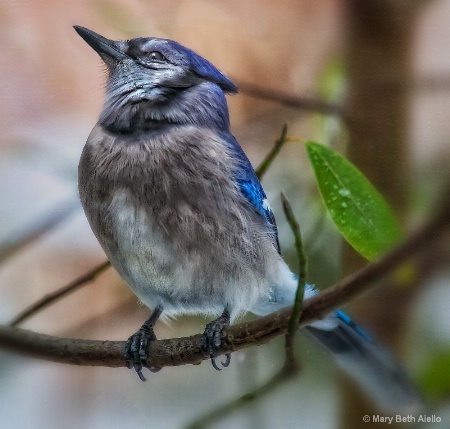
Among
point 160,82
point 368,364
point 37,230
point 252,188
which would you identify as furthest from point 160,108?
point 368,364

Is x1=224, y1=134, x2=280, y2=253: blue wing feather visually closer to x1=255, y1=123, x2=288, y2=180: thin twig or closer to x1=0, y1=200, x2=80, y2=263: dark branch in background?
x1=255, y1=123, x2=288, y2=180: thin twig

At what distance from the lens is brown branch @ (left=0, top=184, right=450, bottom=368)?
40 cm

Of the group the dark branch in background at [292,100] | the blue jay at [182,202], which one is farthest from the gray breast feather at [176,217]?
the dark branch in background at [292,100]

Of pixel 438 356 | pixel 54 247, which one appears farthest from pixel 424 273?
pixel 54 247

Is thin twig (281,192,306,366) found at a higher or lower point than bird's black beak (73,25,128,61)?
lower

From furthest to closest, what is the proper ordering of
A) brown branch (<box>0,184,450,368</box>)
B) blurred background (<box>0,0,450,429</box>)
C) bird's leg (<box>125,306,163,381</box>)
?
blurred background (<box>0,0,450,429</box>) < bird's leg (<box>125,306,163,381</box>) < brown branch (<box>0,184,450,368</box>)

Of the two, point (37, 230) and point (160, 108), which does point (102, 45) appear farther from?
point (37, 230)

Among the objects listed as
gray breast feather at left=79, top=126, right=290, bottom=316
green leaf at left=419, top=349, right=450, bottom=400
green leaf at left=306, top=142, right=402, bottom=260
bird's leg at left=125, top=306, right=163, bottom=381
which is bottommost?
bird's leg at left=125, top=306, right=163, bottom=381

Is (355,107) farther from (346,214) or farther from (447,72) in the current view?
(346,214)

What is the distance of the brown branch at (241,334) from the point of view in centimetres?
40

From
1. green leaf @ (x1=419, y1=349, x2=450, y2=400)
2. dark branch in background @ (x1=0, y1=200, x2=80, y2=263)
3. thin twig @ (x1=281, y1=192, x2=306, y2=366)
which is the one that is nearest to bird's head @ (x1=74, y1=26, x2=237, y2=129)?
dark branch in background @ (x1=0, y1=200, x2=80, y2=263)

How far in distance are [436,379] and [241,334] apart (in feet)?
0.83

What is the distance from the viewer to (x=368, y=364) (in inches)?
30.4

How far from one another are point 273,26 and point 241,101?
13 cm
